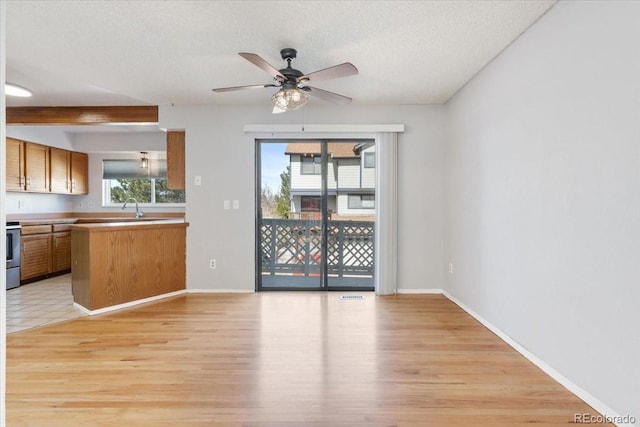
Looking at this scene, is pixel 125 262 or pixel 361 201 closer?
pixel 125 262

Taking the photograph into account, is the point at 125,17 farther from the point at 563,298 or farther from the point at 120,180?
→ the point at 120,180

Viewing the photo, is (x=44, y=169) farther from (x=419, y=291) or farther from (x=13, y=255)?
(x=419, y=291)

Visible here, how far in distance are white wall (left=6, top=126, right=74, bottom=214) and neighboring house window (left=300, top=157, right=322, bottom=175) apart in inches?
158

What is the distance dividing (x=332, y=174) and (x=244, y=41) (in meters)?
1.92

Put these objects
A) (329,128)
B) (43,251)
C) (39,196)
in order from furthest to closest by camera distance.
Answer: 1. (39,196)
2. (43,251)
3. (329,128)

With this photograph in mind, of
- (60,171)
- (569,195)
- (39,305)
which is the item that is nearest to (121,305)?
(39,305)

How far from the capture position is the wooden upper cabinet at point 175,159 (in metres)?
3.80

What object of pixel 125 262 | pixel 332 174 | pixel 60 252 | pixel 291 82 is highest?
pixel 291 82

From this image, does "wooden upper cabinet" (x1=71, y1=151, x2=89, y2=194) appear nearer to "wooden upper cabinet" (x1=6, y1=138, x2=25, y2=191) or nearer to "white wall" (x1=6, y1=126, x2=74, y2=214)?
"white wall" (x1=6, y1=126, x2=74, y2=214)

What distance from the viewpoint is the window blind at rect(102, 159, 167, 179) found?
538cm

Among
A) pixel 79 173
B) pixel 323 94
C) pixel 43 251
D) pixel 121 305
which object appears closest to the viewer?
pixel 323 94

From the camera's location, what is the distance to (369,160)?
3969mm

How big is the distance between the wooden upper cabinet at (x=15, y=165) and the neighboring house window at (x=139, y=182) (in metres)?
1.15

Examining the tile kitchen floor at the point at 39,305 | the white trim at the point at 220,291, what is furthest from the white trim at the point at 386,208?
the tile kitchen floor at the point at 39,305
